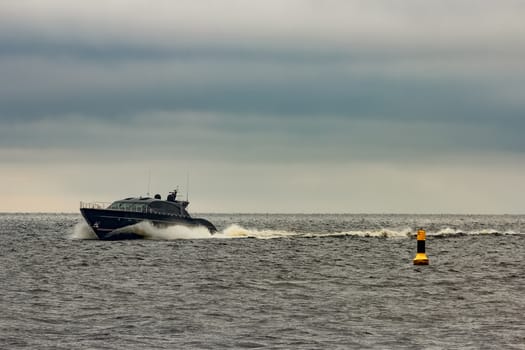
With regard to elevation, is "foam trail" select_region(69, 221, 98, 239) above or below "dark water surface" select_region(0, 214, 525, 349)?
above

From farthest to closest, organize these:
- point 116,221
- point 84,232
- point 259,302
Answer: point 84,232 → point 116,221 → point 259,302

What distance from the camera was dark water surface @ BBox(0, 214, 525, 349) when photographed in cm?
2862

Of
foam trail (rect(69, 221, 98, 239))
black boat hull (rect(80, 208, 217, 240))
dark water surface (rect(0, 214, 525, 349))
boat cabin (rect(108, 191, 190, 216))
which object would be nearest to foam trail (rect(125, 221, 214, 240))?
black boat hull (rect(80, 208, 217, 240))

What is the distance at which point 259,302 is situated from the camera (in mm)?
38844

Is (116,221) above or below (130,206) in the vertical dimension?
below

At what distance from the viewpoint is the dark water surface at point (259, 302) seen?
93.9ft

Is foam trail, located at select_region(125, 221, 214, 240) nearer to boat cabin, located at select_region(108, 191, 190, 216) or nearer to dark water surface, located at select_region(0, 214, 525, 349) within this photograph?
boat cabin, located at select_region(108, 191, 190, 216)

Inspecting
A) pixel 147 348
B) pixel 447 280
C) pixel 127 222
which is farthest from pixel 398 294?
pixel 127 222

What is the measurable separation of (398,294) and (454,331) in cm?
1202

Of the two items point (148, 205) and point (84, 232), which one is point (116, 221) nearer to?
point (148, 205)

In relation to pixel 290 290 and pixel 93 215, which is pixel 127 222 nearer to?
pixel 93 215

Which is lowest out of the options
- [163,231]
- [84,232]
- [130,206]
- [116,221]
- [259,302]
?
[259,302]

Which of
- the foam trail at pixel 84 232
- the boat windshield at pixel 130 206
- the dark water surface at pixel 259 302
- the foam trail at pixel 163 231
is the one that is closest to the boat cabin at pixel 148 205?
the boat windshield at pixel 130 206

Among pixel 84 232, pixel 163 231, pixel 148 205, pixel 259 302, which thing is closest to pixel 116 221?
pixel 148 205
